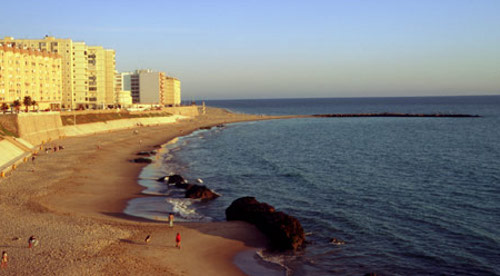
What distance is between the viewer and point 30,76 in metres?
139

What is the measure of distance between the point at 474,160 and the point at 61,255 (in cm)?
7122

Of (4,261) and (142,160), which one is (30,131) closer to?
(142,160)

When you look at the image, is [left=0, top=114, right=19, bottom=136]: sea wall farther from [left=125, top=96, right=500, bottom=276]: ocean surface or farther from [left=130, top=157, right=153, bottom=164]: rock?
[left=125, top=96, right=500, bottom=276]: ocean surface

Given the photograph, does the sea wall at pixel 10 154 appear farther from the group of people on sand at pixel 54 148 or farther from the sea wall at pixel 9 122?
the sea wall at pixel 9 122

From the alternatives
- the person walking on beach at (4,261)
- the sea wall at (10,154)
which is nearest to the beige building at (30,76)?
the sea wall at (10,154)

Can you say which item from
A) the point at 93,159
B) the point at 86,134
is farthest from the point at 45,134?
the point at 93,159

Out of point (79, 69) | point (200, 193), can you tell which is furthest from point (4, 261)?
point (79, 69)

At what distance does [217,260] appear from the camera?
3128cm

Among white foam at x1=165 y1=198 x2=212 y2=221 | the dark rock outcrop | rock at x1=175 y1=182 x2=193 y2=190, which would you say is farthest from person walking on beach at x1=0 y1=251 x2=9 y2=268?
rock at x1=175 y1=182 x2=193 y2=190

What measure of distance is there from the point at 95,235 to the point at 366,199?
29.0 metres

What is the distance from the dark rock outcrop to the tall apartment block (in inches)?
5794

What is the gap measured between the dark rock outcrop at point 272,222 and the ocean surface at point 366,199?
130 centimetres

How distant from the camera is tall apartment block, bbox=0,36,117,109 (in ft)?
565

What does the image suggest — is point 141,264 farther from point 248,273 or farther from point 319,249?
point 319,249
